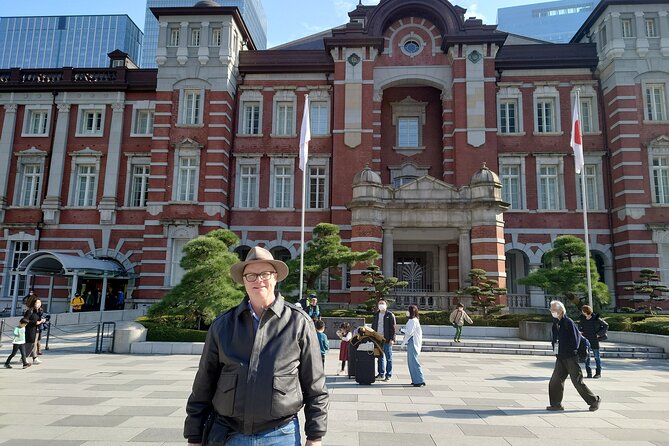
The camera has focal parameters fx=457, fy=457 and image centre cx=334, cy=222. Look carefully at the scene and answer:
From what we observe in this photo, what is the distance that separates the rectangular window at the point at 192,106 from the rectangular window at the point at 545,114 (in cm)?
1877

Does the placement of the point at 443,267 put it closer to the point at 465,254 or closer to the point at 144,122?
the point at 465,254

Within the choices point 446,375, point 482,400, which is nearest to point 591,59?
point 446,375

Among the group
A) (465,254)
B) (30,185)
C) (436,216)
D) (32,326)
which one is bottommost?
(32,326)

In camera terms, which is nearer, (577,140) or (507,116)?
(577,140)

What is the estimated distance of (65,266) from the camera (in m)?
20.9

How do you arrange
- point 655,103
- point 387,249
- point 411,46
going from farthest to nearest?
point 411,46 < point 655,103 < point 387,249

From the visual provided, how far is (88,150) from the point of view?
26578 millimetres

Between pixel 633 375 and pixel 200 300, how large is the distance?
11.8 metres

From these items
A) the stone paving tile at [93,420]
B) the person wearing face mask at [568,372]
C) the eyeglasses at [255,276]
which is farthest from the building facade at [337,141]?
the eyeglasses at [255,276]

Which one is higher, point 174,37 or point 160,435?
point 174,37

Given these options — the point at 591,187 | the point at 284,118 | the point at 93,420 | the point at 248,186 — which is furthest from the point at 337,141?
the point at 93,420

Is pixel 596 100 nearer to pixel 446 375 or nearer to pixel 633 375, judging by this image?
pixel 633 375

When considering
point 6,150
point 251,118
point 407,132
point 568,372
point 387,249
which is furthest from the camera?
point 6,150

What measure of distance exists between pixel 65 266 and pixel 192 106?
10.5 metres
